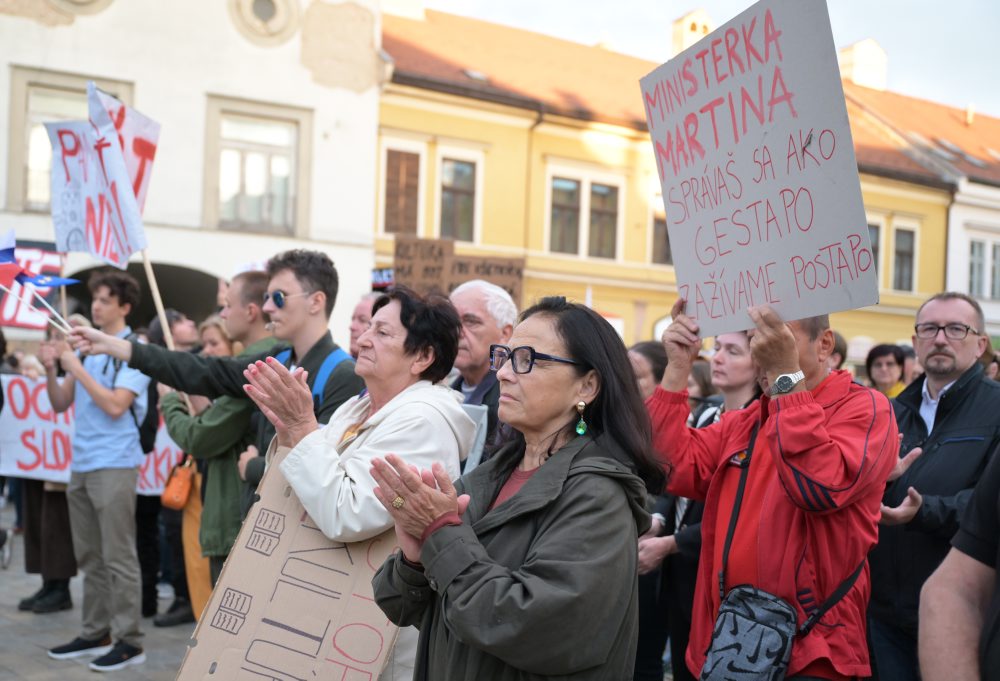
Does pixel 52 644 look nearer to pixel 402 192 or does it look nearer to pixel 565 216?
pixel 402 192

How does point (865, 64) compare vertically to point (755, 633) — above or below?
above

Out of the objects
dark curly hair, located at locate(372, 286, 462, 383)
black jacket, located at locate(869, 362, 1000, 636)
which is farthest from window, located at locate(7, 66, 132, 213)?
black jacket, located at locate(869, 362, 1000, 636)

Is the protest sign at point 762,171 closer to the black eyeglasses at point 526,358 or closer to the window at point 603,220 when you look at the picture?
the black eyeglasses at point 526,358

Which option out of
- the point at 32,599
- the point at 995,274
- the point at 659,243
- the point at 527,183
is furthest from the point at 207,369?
the point at 995,274

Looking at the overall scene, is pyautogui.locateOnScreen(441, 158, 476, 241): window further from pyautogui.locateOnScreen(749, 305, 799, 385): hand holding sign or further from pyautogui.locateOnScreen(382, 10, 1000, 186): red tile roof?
pyautogui.locateOnScreen(749, 305, 799, 385): hand holding sign

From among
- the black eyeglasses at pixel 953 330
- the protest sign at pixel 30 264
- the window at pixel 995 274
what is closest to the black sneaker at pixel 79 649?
the protest sign at pixel 30 264

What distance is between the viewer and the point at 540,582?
2.13 meters

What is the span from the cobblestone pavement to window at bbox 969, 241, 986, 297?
26.9 meters

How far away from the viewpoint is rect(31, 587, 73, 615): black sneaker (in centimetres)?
713

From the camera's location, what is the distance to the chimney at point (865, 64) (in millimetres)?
33678

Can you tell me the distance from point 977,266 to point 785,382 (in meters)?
29.4

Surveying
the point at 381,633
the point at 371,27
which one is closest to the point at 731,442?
the point at 381,633

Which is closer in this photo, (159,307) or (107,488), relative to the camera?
(159,307)

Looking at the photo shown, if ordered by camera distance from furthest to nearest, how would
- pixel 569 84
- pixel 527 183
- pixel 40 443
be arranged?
pixel 569 84, pixel 527 183, pixel 40 443
